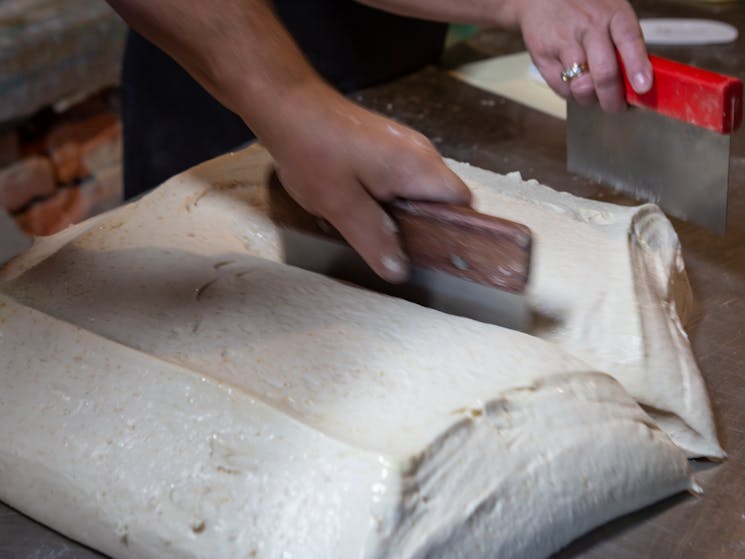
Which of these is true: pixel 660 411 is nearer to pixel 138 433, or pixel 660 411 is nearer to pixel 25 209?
pixel 138 433

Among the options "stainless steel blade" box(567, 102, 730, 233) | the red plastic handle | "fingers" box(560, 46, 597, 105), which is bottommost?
"stainless steel blade" box(567, 102, 730, 233)

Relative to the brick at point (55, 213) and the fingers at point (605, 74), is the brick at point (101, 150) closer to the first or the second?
the brick at point (55, 213)

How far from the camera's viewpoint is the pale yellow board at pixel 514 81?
199cm

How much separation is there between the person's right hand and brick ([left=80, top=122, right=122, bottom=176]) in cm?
234

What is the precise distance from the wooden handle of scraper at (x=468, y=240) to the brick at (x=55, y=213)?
2282 millimetres

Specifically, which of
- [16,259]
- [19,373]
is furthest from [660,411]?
[16,259]

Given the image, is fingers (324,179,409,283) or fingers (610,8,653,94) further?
fingers (610,8,653,94)

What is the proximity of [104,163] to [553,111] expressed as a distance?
1.85 metres

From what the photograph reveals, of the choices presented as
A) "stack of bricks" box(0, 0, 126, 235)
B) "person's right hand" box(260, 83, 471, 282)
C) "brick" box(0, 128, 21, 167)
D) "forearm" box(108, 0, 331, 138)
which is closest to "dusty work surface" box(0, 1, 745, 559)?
"person's right hand" box(260, 83, 471, 282)

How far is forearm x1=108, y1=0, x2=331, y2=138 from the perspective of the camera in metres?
1.06

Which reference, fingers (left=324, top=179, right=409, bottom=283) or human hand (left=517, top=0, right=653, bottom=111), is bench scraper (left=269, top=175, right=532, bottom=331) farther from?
human hand (left=517, top=0, right=653, bottom=111)

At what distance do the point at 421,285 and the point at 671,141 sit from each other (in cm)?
49

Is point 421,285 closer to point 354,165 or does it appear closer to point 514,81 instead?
point 354,165

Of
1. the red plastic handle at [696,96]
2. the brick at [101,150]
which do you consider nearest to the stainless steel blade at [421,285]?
the red plastic handle at [696,96]
